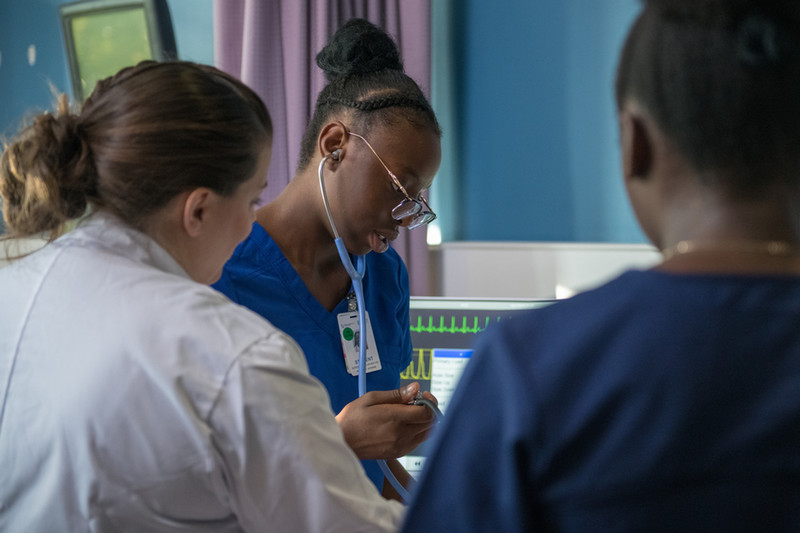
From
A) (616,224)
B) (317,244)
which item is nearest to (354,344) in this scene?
(317,244)

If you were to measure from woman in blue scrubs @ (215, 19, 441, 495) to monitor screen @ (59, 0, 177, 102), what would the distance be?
1.44 meters

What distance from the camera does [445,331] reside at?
1.94 metres

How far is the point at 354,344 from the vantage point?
1.42 metres

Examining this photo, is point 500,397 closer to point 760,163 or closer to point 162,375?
point 760,163

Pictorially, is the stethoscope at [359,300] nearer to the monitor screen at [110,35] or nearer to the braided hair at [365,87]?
the braided hair at [365,87]

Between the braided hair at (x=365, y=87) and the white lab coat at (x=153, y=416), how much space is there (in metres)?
0.64

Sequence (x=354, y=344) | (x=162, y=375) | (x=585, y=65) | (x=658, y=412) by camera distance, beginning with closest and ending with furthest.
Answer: (x=658, y=412)
(x=162, y=375)
(x=354, y=344)
(x=585, y=65)

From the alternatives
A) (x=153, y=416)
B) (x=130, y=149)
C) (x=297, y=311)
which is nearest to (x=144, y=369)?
(x=153, y=416)

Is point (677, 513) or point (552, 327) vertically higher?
point (552, 327)

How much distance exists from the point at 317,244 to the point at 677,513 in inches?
39.5

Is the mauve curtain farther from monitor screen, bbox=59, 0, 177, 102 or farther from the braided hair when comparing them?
the braided hair

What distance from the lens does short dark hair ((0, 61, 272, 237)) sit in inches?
35.6

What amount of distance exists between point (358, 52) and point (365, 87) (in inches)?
3.3

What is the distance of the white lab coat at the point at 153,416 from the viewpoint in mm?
765
